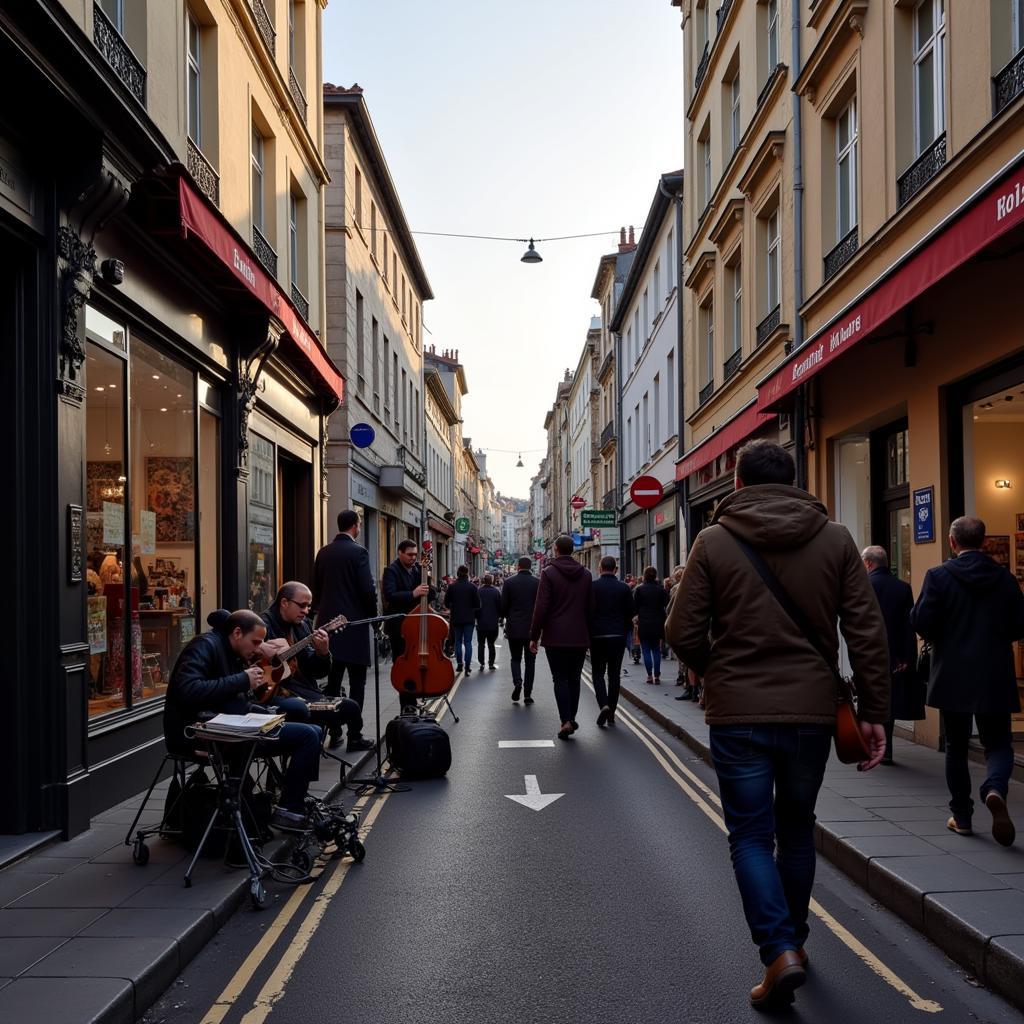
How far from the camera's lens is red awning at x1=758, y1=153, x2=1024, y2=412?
18.7 ft

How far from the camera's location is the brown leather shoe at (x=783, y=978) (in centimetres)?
371

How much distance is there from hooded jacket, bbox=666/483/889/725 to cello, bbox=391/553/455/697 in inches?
222

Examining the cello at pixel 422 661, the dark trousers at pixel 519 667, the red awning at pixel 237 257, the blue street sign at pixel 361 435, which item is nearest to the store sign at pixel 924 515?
the cello at pixel 422 661

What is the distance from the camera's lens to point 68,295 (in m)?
6.73

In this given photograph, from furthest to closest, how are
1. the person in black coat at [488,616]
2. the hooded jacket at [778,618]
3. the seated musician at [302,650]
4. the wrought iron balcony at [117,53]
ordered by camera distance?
the person in black coat at [488,616] → the wrought iron balcony at [117,53] → the seated musician at [302,650] → the hooded jacket at [778,618]

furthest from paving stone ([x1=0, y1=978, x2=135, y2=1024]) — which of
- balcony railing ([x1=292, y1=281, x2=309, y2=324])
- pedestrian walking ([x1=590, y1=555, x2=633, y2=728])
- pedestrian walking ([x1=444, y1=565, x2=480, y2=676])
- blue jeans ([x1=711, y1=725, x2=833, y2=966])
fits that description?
pedestrian walking ([x1=444, y1=565, x2=480, y2=676])

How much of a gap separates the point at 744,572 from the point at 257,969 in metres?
2.65

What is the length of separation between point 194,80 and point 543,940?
9.60 m

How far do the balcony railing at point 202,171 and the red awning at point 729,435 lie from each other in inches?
269

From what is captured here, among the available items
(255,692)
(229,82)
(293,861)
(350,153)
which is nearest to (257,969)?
(293,861)

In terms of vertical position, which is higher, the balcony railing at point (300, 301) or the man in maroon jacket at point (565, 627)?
the balcony railing at point (300, 301)

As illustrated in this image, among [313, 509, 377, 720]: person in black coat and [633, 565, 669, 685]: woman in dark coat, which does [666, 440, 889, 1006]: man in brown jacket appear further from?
[633, 565, 669, 685]: woman in dark coat

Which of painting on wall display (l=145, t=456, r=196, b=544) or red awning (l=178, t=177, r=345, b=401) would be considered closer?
red awning (l=178, t=177, r=345, b=401)

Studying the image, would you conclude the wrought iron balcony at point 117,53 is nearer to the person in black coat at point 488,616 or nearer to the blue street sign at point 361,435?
the blue street sign at point 361,435
